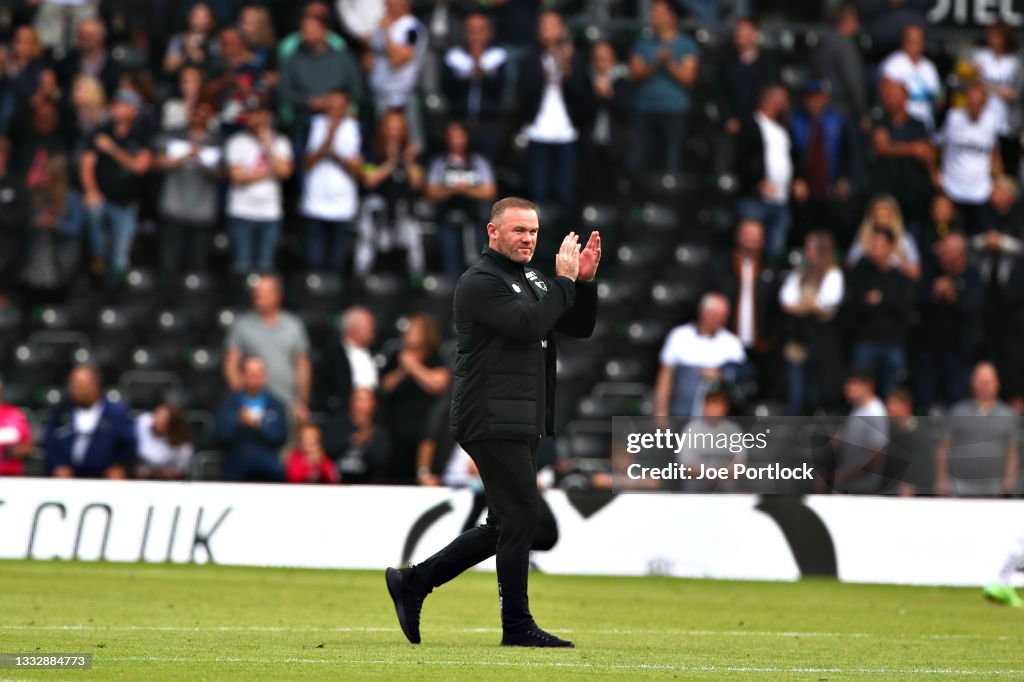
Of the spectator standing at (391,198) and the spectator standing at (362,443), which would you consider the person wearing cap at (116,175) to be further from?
the spectator standing at (362,443)

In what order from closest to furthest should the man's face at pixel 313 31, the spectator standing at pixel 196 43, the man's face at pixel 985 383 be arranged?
1. the man's face at pixel 985 383
2. the man's face at pixel 313 31
3. the spectator standing at pixel 196 43

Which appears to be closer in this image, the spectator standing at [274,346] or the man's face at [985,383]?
the man's face at [985,383]

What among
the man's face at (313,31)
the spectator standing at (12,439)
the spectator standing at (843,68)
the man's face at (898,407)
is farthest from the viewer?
the spectator standing at (843,68)

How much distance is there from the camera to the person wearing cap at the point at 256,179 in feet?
66.5

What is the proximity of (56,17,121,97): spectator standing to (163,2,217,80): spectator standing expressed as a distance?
0.66 metres

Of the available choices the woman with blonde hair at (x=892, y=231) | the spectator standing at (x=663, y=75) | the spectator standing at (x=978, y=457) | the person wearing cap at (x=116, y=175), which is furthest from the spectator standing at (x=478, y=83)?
the spectator standing at (x=978, y=457)

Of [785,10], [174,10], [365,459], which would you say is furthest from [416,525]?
[785,10]

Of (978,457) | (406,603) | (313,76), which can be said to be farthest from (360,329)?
(406,603)

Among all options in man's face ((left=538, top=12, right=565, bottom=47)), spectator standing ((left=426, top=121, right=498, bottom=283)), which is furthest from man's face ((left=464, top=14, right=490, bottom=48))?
spectator standing ((left=426, top=121, right=498, bottom=283))

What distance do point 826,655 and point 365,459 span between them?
8.60 metres

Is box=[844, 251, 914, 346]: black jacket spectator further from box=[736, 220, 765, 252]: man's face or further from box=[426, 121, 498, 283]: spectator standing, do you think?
box=[426, 121, 498, 283]: spectator standing

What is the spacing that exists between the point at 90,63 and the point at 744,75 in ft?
24.2

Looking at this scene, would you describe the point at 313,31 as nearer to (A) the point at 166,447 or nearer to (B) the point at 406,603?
(A) the point at 166,447

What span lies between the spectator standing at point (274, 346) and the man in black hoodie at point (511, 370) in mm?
9448
